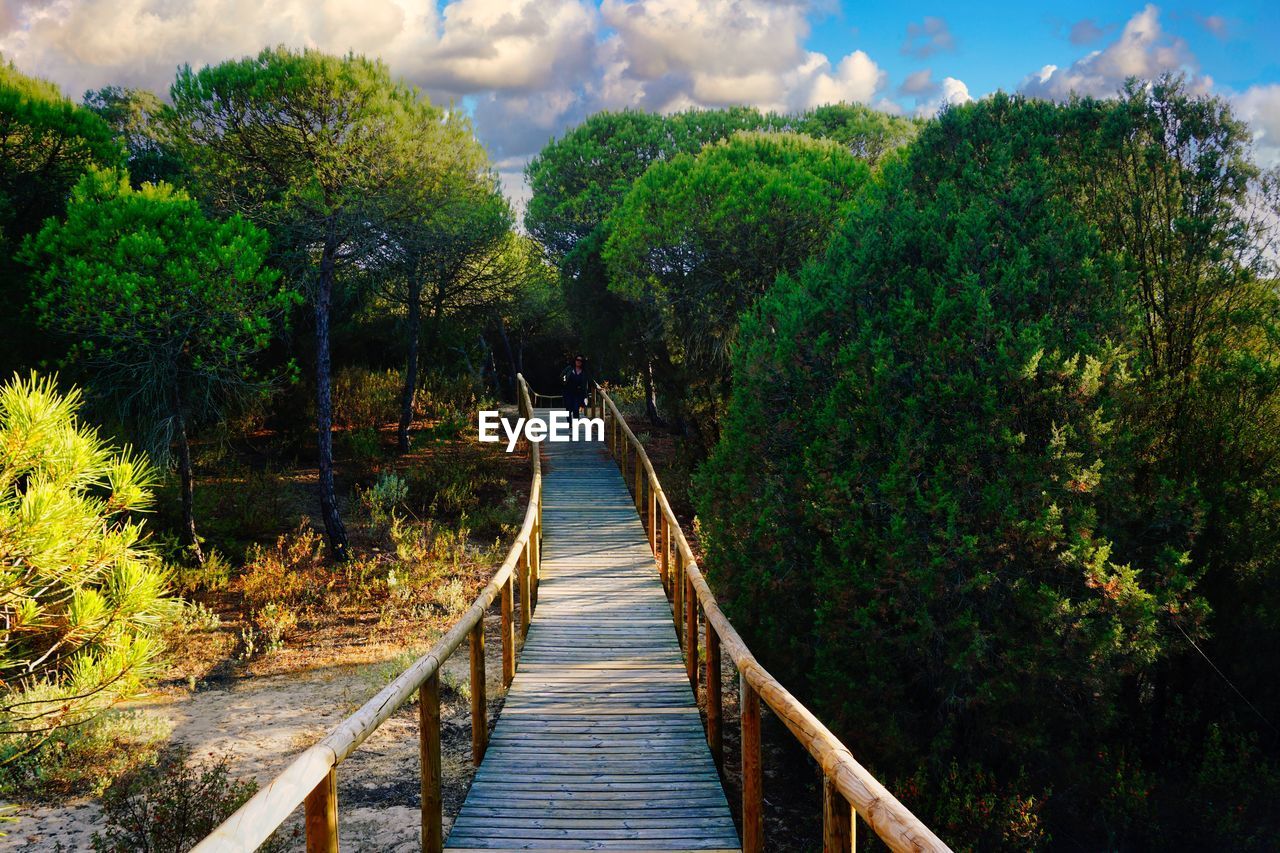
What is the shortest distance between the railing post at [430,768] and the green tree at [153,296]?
8.97 m

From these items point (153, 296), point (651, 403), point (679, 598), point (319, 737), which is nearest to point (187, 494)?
point (153, 296)

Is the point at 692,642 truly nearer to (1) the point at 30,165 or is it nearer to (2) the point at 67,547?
(2) the point at 67,547

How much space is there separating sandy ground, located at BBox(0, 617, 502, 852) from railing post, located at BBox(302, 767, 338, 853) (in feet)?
10.1

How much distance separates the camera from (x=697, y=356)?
17.4m

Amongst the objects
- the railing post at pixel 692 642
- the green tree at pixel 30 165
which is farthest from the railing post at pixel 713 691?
the green tree at pixel 30 165

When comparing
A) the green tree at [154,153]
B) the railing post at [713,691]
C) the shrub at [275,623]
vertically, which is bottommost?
the shrub at [275,623]

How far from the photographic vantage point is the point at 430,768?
4.36 metres

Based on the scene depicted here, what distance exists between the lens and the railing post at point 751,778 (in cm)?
435

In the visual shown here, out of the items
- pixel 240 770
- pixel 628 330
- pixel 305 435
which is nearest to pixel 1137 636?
pixel 240 770

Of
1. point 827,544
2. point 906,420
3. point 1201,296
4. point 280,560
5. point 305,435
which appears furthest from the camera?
point 305,435

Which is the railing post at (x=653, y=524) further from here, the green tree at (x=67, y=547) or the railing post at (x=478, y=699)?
the green tree at (x=67, y=547)

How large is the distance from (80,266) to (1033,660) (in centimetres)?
1146

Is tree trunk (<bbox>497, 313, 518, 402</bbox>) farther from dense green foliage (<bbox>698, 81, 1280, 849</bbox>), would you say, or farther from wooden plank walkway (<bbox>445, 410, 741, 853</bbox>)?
dense green foliage (<bbox>698, 81, 1280, 849</bbox>)

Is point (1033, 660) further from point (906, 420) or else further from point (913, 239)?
point (913, 239)
